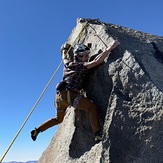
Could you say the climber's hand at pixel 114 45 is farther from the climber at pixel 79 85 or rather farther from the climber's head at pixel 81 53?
the climber's head at pixel 81 53

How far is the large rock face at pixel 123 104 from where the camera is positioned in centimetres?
588

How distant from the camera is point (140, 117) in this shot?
604cm

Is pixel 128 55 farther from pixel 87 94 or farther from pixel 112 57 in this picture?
pixel 87 94

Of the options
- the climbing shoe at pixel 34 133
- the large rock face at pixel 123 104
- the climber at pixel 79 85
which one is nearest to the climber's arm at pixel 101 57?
the climber at pixel 79 85

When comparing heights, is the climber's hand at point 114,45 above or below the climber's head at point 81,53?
below

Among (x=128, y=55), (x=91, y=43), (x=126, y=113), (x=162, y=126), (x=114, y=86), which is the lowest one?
(x=162, y=126)

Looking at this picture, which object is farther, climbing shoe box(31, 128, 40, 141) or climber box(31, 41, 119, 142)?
climbing shoe box(31, 128, 40, 141)

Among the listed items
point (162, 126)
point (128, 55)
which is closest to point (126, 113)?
point (162, 126)

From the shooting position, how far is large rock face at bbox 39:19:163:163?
231 inches

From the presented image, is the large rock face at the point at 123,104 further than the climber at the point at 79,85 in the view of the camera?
No

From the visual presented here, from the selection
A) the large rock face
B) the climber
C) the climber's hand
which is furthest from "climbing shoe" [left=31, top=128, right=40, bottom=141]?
the climber's hand

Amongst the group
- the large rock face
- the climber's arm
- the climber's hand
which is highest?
the climber's hand

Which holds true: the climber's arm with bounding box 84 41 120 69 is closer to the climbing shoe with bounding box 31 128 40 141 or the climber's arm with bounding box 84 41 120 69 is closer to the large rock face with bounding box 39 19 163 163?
the large rock face with bounding box 39 19 163 163

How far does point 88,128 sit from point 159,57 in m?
2.38
